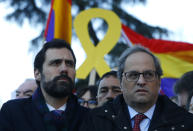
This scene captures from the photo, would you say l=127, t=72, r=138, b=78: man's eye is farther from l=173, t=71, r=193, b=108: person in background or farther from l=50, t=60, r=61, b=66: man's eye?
l=173, t=71, r=193, b=108: person in background

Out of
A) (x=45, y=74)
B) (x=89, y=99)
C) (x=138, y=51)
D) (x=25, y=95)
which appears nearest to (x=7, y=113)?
(x=45, y=74)

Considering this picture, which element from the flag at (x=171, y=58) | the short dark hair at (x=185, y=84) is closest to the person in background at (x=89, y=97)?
the short dark hair at (x=185, y=84)

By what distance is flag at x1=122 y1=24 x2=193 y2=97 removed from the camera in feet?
21.6

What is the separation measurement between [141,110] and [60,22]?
9.67 ft

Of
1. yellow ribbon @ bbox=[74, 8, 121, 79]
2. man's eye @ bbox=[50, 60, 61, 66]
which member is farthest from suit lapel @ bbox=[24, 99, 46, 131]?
yellow ribbon @ bbox=[74, 8, 121, 79]

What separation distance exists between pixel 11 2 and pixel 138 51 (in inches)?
443

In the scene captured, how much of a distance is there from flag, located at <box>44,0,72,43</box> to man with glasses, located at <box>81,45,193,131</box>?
2.56 m

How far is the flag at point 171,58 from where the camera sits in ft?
21.6

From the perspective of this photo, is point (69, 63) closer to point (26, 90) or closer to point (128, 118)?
point (128, 118)

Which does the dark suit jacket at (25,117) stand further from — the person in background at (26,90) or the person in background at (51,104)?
the person in background at (26,90)

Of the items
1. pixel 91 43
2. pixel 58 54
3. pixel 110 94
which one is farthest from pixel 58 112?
pixel 91 43

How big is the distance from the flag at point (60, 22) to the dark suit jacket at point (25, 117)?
7.57 ft

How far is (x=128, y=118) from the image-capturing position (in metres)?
3.21

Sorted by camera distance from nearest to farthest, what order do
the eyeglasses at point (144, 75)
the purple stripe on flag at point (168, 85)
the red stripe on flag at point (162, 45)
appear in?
the eyeglasses at point (144, 75)
the purple stripe on flag at point (168, 85)
the red stripe on flag at point (162, 45)
